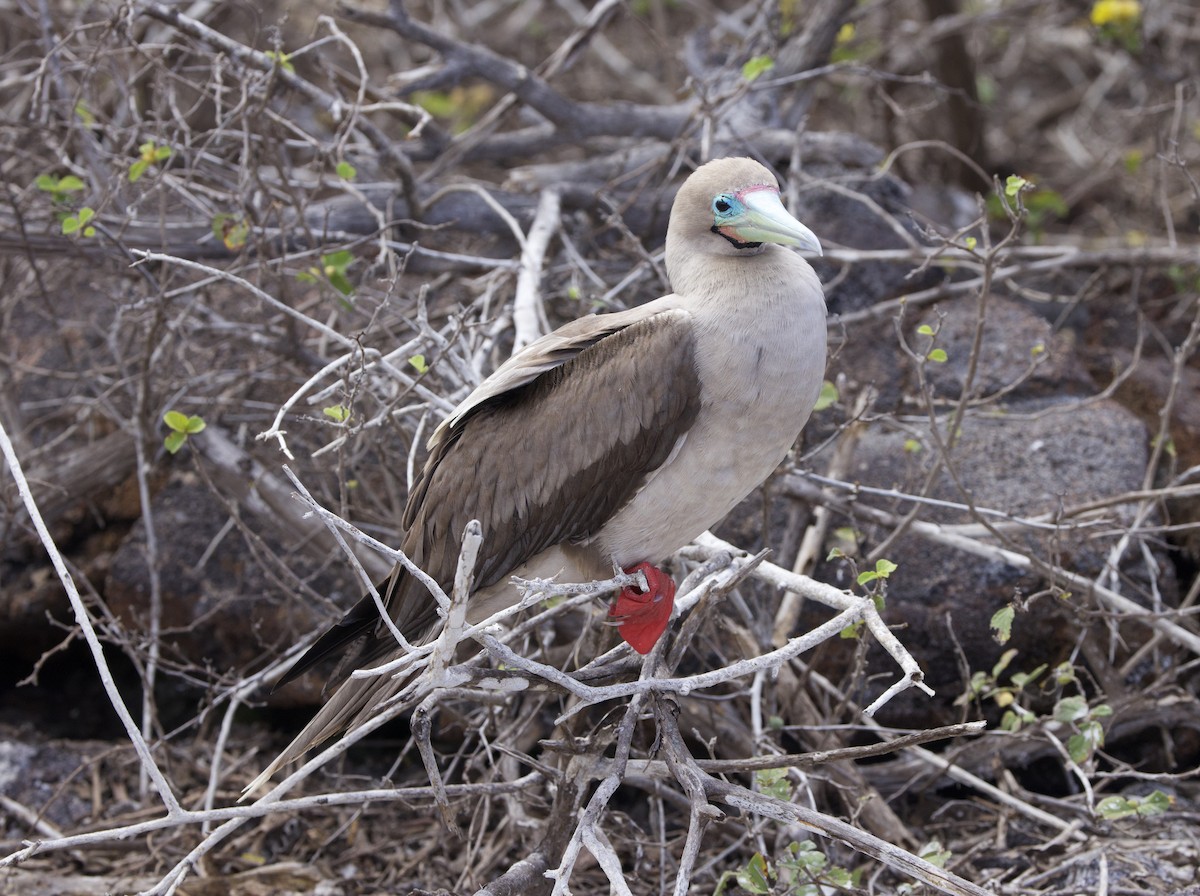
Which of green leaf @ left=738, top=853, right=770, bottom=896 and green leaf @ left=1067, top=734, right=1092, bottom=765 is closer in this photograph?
green leaf @ left=738, top=853, right=770, bottom=896

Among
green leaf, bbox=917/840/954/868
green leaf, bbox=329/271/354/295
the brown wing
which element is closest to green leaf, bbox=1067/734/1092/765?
green leaf, bbox=917/840/954/868

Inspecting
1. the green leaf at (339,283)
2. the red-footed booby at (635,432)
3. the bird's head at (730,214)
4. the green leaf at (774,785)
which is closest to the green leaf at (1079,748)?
the green leaf at (774,785)

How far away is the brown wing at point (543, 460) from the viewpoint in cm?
257

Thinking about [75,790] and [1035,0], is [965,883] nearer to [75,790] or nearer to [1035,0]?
[75,790]

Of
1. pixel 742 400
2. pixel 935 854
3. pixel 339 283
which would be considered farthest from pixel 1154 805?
pixel 339 283

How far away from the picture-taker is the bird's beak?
246cm

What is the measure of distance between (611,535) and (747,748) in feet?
2.86

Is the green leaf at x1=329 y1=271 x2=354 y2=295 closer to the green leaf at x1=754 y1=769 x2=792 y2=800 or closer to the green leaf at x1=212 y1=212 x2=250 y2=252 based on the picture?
the green leaf at x1=212 y1=212 x2=250 y2=252

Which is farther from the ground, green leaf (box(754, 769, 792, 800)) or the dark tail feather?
the dark tail feather

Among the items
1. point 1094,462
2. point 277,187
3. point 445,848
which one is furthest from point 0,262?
point 1094,462

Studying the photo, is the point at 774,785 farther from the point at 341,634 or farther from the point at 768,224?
the point at 768,224

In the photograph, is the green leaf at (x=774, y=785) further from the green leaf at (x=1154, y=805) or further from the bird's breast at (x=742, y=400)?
the green leaf at (x=1154, y=805)

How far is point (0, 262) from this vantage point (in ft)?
14.6

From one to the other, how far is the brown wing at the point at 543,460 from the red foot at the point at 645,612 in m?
0.19
